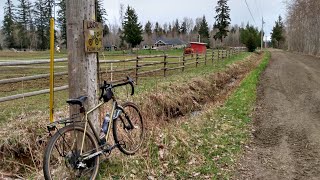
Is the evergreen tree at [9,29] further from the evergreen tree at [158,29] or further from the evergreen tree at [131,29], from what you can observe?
the evergreen tree at [158,29]

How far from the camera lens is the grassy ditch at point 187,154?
4.41 metres

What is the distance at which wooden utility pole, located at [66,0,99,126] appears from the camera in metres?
3.83

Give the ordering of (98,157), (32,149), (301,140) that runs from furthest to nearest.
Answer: (301,140), (32,149), (98,157)

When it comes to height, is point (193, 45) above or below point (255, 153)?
above

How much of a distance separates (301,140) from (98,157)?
4.08 m

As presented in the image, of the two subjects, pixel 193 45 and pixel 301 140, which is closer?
pixel 301 140

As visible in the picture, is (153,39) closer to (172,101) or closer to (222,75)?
(222,75)

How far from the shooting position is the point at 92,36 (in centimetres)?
395

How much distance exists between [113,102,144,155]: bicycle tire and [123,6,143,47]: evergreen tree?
58.5 m

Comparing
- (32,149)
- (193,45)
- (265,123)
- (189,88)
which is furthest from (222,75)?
(193,45)

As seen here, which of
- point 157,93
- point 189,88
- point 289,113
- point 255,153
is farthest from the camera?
point 189,88

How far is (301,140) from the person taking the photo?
238 inches

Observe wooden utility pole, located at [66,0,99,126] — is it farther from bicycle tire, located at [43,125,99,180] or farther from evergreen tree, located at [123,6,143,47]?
evergreen tree, located at [123,6,143,47]

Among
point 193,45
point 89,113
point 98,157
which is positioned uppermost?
point 193,45
